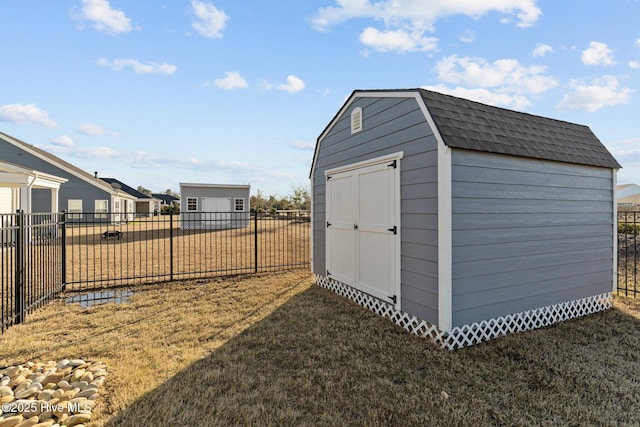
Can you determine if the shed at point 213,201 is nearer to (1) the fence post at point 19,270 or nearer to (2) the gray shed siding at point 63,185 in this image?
(2) the gray shed siding at point 63,185

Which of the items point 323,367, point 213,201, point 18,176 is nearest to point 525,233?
point 323,367

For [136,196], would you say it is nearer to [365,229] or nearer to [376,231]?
[365,229]

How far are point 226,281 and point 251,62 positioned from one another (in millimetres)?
5578

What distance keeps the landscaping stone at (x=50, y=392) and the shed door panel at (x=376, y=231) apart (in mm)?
3456

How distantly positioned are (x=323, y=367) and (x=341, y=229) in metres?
2.82

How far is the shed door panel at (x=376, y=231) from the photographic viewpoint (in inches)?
169

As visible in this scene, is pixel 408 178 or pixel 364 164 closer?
pixel 408 178

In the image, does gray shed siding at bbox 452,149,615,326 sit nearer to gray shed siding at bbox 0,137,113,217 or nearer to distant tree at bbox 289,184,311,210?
gray shed siding at bbox 0,137,113,217

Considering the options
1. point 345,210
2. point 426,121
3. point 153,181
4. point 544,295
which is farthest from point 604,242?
point 153,181

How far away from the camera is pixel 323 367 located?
10.0 feet

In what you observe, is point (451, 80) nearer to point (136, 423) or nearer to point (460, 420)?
point (460, 420)

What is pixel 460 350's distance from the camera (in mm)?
3443

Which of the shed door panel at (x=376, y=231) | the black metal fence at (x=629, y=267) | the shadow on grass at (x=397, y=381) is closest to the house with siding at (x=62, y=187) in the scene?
the shed door panel at (x=376, y=231)

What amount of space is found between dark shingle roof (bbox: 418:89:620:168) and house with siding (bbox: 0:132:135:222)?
746 inches
